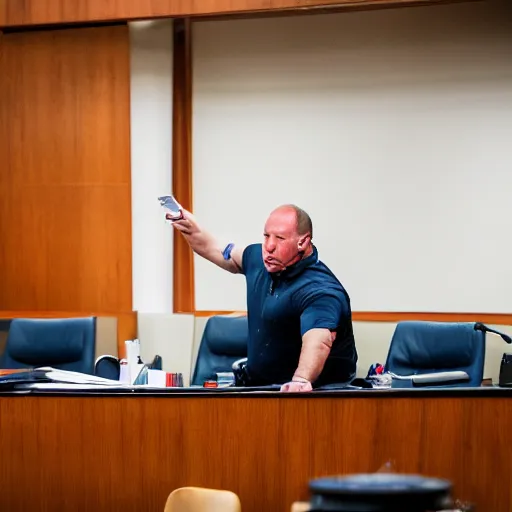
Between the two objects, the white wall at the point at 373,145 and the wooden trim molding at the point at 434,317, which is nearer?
the wooden trim molding at the point at 434,317

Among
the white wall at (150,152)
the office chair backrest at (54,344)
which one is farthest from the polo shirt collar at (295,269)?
the white wall at (150,152)

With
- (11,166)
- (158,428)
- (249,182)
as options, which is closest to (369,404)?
(158,428)

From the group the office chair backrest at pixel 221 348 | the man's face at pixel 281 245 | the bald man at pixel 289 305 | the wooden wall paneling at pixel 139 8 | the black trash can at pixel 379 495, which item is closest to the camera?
the black trash can at pixel 379 495

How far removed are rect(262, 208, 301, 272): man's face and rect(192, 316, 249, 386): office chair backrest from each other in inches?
54.5

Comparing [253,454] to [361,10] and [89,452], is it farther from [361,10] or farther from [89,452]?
[361,10]

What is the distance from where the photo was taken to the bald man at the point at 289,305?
11.6ft

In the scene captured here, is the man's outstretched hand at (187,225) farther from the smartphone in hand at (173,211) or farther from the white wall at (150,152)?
the white wall at (150,152)

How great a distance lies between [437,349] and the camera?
15.1 feet

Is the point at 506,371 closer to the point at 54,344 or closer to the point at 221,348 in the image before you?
the point at 221,348

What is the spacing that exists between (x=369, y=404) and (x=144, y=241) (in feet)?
11.8

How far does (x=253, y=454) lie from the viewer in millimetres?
2564

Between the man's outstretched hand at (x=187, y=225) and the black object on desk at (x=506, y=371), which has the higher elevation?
the man's outstretched hand at (x=187, y=225)

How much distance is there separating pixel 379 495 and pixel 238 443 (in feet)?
4.88

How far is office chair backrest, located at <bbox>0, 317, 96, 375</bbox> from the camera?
5.18 meters
